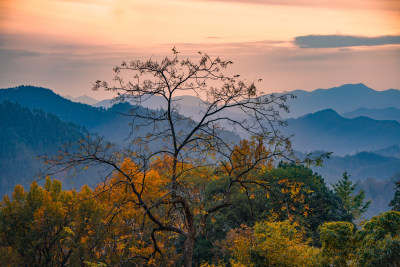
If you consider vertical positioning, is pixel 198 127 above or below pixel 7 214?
below

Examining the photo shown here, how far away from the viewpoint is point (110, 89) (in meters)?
9.14

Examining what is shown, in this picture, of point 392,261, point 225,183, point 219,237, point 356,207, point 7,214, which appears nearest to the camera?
point 392,261

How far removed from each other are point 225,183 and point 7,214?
15787 mm

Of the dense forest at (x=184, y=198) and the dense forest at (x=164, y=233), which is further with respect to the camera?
the dense forest at (x=164, y=233)

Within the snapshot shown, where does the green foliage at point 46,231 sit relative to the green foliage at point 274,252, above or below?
above

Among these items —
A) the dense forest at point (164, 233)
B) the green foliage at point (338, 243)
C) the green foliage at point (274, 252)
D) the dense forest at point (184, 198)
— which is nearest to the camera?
the dense forest at point (184, 198)

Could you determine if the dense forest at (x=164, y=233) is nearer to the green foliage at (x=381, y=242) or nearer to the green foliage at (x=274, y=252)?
the green foliage at (x=274, y=252)

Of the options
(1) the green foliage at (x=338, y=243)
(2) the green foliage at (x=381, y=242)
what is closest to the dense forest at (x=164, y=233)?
(1) the green foliage at (x=338, y=243)

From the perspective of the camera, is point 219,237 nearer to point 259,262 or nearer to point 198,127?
point 259,262

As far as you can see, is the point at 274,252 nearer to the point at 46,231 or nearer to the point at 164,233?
the point at 164,233

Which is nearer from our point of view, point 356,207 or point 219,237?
point 219,237

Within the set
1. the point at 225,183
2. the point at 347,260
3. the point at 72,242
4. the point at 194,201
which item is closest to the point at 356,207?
the point at 225,183

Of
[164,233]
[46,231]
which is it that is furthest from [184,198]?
[46,231]

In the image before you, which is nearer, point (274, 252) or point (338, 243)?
point (338, 243)
